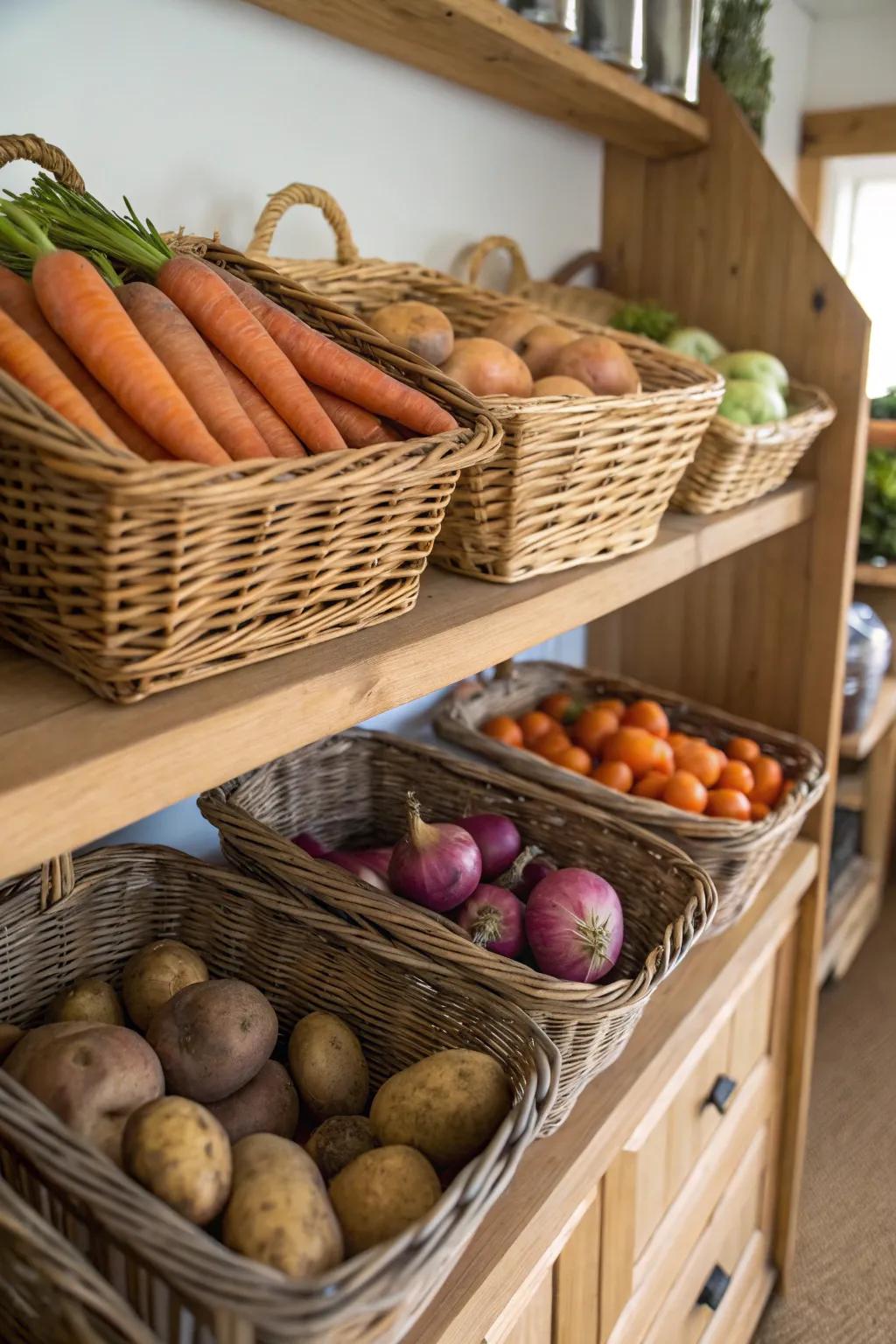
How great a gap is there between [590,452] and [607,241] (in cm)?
98


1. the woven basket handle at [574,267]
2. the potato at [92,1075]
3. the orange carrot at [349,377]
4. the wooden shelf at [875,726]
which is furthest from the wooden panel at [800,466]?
the potato at [92,1075]

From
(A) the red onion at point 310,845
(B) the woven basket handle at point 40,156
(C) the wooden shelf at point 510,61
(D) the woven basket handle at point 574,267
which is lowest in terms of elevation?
(A) the red onion at point 310,845

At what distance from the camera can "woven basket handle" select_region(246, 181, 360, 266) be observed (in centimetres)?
99

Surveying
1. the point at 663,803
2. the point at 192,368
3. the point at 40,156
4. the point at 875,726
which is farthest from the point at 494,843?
the point at 875,726

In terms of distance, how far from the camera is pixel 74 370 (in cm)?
63

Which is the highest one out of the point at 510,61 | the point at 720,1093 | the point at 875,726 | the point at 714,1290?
the point at 510,61

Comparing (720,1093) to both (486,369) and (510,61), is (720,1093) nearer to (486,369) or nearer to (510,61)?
(486,369)

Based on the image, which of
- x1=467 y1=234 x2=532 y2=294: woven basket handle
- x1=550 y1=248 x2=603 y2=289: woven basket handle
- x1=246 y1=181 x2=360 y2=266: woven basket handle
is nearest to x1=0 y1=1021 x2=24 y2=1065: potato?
x1=246 y1=181 x2=360 y2=266: woven basket handle

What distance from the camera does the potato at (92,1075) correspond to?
64cm

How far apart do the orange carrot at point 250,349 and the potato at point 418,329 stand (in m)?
0.26

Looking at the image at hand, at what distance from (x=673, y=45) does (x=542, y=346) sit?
1.98 feet

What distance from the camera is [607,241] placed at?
1.70 metres

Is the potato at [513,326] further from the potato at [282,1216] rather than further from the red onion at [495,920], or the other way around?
the potato at [282,1216]

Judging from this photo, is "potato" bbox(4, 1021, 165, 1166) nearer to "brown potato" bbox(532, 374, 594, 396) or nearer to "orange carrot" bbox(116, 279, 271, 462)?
"orange carrot" bbox(116, 279, 271, 462)
